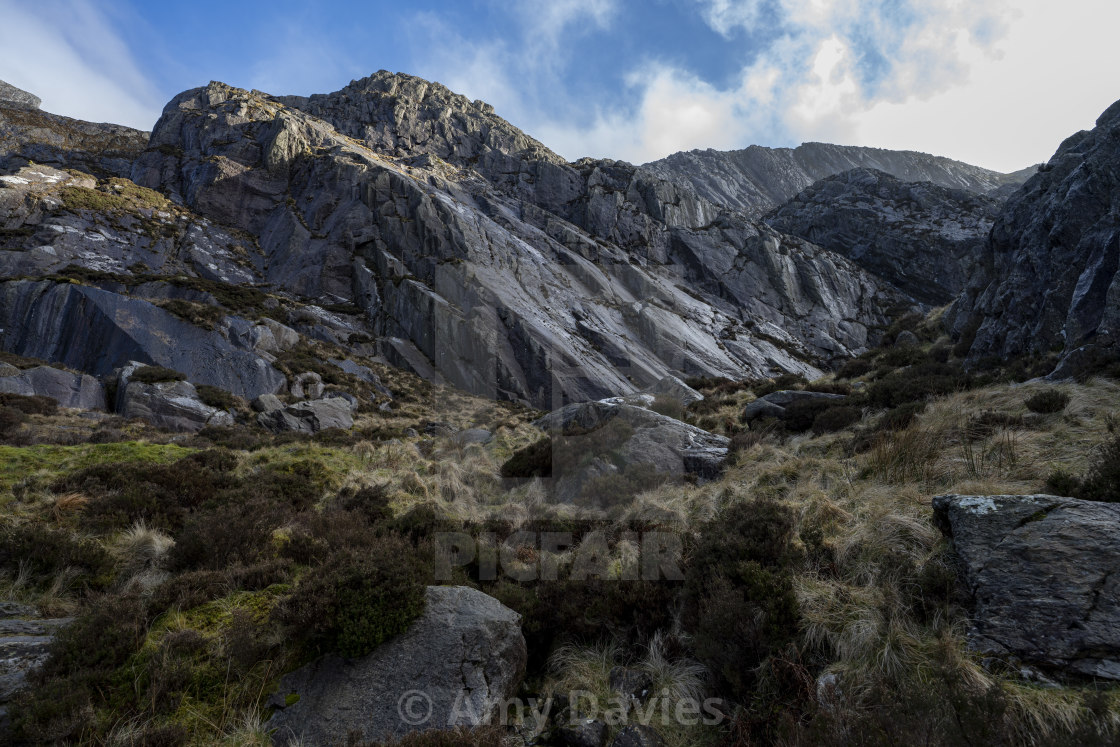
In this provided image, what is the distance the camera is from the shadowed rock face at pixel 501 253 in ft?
136

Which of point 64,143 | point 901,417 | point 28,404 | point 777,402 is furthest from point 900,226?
point 64,143

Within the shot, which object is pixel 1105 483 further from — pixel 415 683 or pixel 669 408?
pixel 669 408

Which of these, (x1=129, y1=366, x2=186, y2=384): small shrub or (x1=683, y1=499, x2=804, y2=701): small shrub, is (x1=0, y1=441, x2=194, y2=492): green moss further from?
(x1=683, y1=499, x2=804, y2=701): small shrub

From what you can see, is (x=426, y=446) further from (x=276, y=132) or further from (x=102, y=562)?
(x=276, y=132)

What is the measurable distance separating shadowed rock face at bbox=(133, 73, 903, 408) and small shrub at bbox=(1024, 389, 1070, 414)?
27780mm

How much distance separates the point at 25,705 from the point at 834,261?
7817 centimetres

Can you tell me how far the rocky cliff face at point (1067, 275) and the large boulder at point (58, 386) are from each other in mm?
33322

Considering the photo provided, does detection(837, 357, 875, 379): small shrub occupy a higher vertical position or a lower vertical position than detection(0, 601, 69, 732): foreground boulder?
higher

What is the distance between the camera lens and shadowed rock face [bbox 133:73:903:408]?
41.5 m

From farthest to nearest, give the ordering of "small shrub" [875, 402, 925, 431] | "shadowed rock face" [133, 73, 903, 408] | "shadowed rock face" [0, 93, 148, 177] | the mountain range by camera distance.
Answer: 1. "shadowed rock face" [0, 93, 148, 177]
2. "shadowed rock face" [133, 73, 903, 408]
3. the mountain range
4. "small shrub" [875, 402, 925, 431]

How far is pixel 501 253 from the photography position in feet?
164

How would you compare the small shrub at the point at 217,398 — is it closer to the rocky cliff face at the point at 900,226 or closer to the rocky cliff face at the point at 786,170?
the rocky cliff face at the point at 900,226

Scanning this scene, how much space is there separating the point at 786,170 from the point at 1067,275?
133 metres

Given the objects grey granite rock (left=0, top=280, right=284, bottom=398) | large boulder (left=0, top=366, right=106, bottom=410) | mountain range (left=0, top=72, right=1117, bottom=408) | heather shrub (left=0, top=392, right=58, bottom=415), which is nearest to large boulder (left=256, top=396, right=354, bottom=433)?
grey granite rock (left=0, top=280, right=284, bottom=398)
